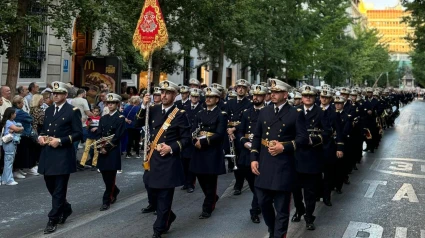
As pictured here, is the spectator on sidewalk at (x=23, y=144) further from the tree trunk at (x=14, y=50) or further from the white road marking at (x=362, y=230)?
the white road marking at (x=362, y=230)

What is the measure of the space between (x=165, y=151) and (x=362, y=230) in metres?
3.01

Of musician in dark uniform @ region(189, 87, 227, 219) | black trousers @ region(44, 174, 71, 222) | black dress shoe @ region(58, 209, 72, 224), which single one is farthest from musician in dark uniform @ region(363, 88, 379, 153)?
black trousers @ region(44, 174, 71, 222)

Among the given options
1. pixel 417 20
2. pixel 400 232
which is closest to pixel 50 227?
pixel 400 232

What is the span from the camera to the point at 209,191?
895 centimetres

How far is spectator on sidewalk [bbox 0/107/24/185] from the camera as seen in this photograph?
11.3 m

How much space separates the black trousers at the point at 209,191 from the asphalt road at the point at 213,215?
18 centimetres

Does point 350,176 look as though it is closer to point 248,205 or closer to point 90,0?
point 248,205

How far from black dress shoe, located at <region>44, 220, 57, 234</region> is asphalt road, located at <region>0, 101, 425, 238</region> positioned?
0.34 feet

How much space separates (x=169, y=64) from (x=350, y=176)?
47.0 ft

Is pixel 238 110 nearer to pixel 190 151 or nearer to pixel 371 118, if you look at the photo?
pixel 190 151

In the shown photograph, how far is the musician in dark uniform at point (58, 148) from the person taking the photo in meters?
7.74

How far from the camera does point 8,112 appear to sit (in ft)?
37.5

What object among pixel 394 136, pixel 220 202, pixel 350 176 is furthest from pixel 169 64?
pixel 220 202

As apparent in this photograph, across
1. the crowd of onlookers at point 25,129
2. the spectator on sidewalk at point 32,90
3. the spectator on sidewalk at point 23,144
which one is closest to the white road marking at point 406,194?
the crowd of onlookers at point 25,129
